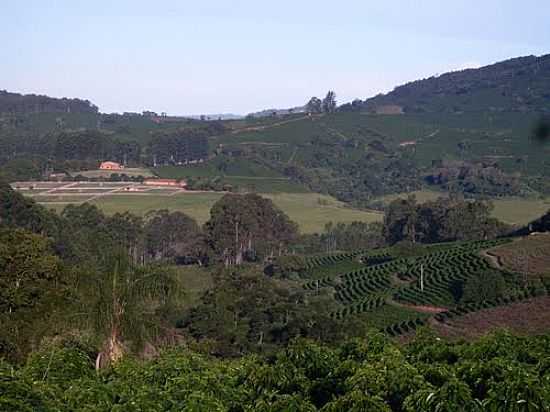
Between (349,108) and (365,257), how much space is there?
239 feet

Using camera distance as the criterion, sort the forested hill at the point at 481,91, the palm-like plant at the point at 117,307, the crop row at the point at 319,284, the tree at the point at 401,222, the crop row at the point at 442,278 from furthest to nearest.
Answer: the forested hill at the point at 481,91 → the tree at the point at 401,222 → the crop row at the point at 319,284 → the crop row at the point at 442,278 → the palm-like plant at the point at 117,307

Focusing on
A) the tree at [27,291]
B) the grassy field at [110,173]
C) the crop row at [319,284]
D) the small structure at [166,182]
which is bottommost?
the crop row at [319,284]

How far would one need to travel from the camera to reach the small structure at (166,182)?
64500 mm

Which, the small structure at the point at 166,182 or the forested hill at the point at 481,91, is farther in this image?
the forested hill at the point at 481,91

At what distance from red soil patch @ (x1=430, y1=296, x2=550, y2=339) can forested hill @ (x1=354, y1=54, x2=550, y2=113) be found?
49814mm

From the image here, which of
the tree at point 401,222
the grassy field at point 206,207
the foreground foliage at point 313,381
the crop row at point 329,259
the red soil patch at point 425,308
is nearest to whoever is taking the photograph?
the foreground foliage at point 313,381

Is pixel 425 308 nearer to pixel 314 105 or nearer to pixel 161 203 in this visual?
pixel 161 203

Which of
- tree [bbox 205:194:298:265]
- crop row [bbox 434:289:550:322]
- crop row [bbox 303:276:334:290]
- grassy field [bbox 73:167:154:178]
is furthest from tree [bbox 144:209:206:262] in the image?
crop row [bbox 434:289:550:322]

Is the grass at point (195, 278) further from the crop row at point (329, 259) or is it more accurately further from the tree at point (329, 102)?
the tree at point (329, 102)

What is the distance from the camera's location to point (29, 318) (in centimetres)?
1638

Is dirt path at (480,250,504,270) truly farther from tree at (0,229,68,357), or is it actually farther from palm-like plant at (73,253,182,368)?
palm-like plant at (73,253,182,368)

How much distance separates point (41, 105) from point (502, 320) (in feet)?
338

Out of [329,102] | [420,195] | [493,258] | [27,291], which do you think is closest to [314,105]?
[329,102]

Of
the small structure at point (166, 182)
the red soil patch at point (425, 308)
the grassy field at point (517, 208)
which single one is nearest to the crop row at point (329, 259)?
the red soil patch at point (425, 308)
